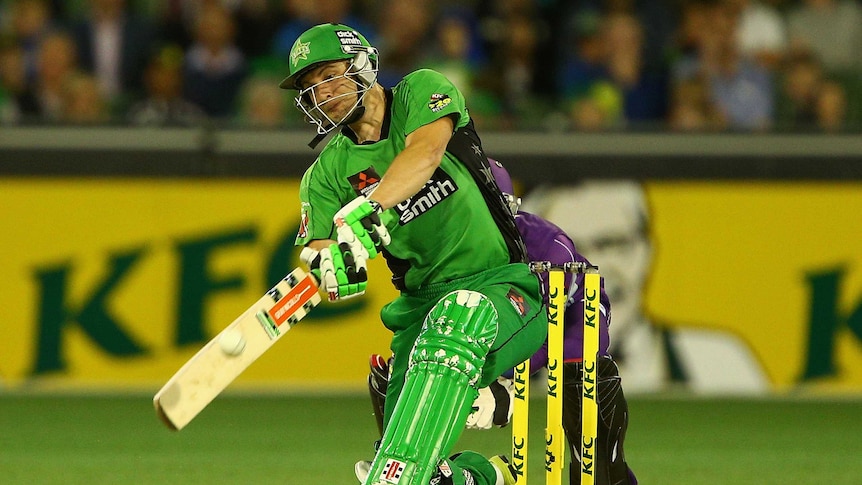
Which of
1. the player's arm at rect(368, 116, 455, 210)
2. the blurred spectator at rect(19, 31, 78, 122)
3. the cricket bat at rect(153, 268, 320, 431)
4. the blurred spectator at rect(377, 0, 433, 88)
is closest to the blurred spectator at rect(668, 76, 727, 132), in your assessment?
the blurred spectator at rect(377, 0, 433, 88)

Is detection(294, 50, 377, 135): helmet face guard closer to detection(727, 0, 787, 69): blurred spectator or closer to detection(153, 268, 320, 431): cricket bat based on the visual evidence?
detection(153, 268, 320, 431): cricket bat

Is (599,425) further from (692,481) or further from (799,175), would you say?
(799,175)

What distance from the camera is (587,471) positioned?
17.3 ft

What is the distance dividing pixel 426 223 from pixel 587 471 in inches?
44.2

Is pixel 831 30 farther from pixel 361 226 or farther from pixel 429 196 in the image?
pixel 361 226

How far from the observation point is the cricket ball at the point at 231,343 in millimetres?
4559

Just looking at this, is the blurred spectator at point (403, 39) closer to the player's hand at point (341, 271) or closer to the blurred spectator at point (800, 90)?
the blurred spectator at point (800, 90)

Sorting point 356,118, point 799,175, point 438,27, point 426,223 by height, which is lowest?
point 426,223

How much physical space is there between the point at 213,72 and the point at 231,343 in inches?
A: 269

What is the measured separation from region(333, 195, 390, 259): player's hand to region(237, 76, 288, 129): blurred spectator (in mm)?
5856

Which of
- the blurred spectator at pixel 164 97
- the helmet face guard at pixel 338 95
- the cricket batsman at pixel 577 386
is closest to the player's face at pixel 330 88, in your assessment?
the helmet face guard at pixel 338 95

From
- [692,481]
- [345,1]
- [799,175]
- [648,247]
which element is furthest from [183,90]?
[692,481]

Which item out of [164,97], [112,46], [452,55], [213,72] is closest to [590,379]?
[452,55]

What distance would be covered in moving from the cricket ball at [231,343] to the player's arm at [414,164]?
2.11 ft
